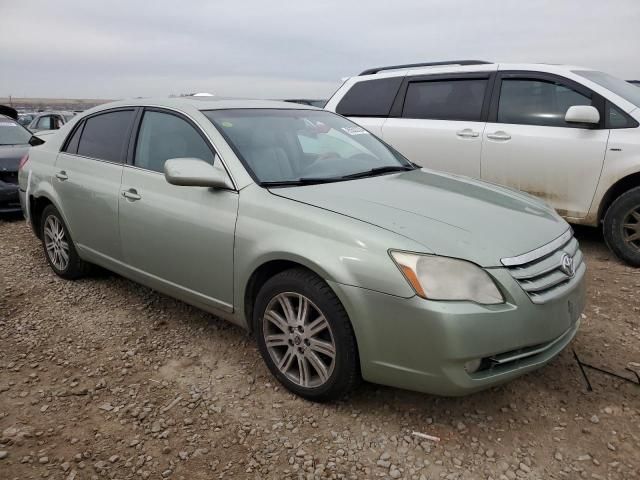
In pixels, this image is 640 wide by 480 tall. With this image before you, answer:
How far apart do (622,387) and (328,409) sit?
5.13 feet

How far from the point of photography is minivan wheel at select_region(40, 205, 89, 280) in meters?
4.36

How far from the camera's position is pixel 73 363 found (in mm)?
3195

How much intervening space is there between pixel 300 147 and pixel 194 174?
Result: 776mm

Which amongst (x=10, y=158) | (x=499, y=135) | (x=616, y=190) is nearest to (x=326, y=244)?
(x=499, y=135)

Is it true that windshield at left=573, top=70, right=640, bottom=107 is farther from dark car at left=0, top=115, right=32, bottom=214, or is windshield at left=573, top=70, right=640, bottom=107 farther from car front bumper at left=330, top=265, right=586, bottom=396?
dark car at left=0, top=115, right=32, bottom=214

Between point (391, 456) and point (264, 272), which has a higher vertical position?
point (264, 272)

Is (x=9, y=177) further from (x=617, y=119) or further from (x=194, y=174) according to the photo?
(x=617, y=119)

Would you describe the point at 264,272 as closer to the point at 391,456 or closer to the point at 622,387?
the point at 391,456

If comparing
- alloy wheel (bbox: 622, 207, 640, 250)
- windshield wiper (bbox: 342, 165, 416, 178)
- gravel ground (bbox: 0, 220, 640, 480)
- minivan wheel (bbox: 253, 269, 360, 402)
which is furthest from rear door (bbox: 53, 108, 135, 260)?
alloy wheel (bbox: 622, 207, 640, 250)

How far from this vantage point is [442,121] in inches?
223

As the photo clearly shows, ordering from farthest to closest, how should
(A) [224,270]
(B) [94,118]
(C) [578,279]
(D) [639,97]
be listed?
(D) [639,97] → (B) [94,118] → (A) [224,270] → (C) [578,279]

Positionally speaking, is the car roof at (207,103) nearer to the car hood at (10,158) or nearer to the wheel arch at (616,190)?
the wheel arch at (616,190)

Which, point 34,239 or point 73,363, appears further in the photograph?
point 34,239

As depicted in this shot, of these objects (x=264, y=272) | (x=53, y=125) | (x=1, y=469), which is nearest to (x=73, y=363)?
(x=1, y=469)
